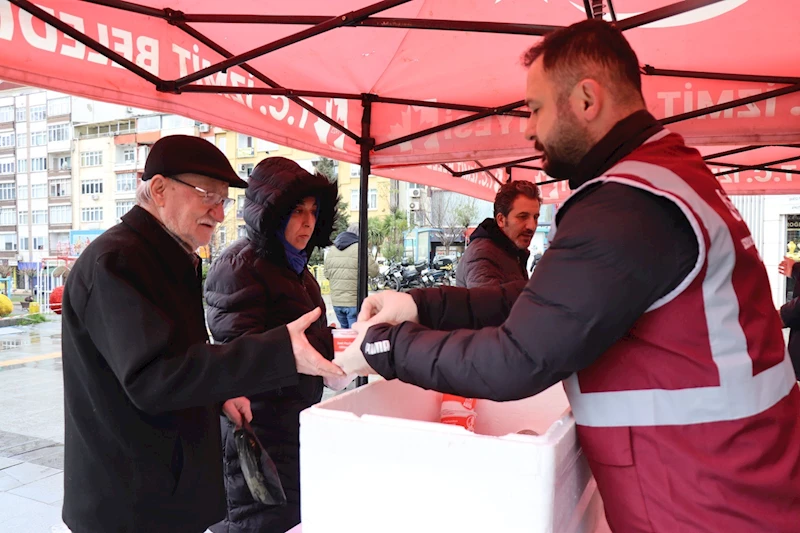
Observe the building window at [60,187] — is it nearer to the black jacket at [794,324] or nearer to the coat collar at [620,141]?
the black jacket at [794,324]

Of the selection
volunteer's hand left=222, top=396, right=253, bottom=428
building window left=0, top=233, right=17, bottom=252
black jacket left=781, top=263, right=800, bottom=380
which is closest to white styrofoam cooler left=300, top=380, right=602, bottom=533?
volunteer's hand left=222, top=396, right=253, bottom=428

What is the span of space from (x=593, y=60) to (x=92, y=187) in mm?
41491

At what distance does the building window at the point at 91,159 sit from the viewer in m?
36.8

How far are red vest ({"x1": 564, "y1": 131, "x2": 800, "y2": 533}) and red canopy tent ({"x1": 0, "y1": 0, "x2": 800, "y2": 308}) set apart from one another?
163 centimetres

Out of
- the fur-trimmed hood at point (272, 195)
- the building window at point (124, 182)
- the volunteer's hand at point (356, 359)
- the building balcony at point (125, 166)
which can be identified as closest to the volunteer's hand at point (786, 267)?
the fur-trimmed hood at point (272, 195)

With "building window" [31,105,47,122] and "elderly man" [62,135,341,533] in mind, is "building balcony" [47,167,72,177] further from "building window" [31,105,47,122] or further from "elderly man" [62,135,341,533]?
"elderly man" [62,135,341,533]

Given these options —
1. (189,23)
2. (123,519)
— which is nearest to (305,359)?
(123,519)

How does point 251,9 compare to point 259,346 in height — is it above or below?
above

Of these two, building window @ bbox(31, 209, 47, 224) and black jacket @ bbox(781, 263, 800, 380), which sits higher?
building window @ bbox(31, 209, 47, 224)

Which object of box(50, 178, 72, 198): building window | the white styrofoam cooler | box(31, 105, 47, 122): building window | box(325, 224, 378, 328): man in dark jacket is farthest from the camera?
box(50, 178, 72, 198): building window

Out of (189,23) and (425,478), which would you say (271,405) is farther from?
(189,23)

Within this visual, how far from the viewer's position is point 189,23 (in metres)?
2.58

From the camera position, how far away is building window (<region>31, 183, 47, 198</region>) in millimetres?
38906

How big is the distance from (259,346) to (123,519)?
534 millimetres
